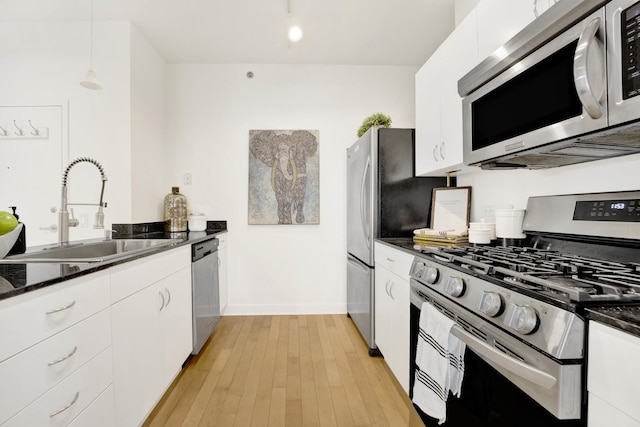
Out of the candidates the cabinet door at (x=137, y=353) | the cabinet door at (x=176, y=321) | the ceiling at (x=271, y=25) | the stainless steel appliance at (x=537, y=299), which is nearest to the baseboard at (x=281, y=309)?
the cabinet door at (x=176, y=321)

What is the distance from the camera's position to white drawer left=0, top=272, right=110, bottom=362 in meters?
0.86

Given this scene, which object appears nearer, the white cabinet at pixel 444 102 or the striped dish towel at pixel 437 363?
the striped dish towel at pixel 437 363

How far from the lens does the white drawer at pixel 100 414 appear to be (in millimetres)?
1153

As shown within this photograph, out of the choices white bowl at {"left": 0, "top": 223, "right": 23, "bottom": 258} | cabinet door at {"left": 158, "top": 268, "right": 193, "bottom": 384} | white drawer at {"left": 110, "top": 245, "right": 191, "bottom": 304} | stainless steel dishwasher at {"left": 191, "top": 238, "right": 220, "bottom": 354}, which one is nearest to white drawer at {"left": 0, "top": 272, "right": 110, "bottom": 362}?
white drawer at {"left": 110, "top": 245, "right": 191, "bottom": 304}

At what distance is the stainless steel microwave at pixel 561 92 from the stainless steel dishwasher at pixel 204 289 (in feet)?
6.55

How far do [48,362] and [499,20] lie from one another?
6.98 feet

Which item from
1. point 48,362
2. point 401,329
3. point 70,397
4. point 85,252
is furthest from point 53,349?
point 401,329

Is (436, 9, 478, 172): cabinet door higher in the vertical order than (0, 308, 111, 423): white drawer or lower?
higher

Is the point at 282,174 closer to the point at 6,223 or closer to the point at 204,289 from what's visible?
the point at 204,289

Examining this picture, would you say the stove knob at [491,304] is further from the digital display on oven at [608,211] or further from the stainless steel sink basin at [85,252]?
the stainless steel sink basin at [85,252]

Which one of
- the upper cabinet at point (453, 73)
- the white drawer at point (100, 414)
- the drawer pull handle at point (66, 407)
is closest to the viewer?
the drawer pull handle at point (66, 407)

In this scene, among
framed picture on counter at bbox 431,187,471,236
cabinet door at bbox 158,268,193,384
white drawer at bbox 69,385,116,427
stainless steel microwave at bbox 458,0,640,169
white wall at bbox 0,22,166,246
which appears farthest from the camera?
white wall at bbox 0,22,166,246

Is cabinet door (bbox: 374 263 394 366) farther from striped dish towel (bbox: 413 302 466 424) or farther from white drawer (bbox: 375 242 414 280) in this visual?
striped dish towel (bbox: 413 302 466 424)

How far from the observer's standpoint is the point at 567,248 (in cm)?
140
